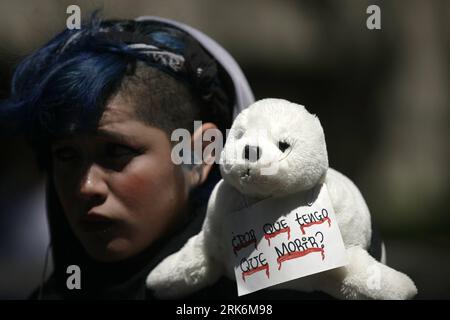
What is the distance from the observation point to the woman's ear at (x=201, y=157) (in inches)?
54.1

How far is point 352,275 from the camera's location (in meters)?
1.10

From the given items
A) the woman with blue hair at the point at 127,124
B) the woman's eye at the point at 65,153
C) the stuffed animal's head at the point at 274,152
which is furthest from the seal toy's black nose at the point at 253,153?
the woman's eye at the point at 65,153

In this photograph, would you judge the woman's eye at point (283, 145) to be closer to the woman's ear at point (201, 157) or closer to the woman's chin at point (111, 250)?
the woman's ear at point (201, 157)

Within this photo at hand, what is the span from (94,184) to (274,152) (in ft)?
1.35

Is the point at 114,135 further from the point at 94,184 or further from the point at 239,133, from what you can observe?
the point at 239,133

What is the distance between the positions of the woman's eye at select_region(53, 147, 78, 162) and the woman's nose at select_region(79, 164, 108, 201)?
51 mm

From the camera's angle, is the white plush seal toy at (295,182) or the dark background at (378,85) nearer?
the white plush seal toy at (295,182)

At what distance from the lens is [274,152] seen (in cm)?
106

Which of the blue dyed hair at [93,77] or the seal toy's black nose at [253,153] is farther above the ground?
the blue dyed hair at [93,77]

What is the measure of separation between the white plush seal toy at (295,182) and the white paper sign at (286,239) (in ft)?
0.07

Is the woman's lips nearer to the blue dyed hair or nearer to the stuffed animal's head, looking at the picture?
the blue dyed hair

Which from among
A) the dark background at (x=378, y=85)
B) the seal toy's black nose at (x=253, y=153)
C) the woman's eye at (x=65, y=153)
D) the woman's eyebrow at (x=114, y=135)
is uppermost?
the seal toy's black nose at (x=253, y=153)

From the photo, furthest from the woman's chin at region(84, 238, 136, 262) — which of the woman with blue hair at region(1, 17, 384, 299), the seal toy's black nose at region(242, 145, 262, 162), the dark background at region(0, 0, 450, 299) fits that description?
the dark background at region(0, 0, 450, 299)

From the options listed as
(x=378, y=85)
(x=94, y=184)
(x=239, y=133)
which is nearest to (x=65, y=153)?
(x=94, y=184)
